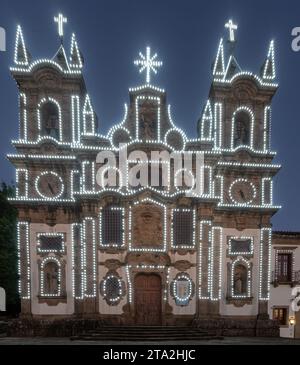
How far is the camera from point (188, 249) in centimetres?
2394

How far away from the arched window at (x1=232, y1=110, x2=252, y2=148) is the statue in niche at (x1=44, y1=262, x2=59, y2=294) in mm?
14967

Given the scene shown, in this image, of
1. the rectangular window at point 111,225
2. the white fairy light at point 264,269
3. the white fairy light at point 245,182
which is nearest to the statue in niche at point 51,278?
the rectangular window at point 111,225

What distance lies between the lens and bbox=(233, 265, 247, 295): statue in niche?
80.7ft

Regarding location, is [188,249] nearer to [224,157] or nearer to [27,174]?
[224,157]

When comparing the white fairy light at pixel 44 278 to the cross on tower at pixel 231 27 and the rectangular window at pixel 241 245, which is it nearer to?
the rectangular window at pixel 241 245

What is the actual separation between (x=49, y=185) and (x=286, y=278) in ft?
60.9

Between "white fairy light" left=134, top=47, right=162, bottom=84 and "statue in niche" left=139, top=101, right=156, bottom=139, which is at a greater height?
"white fairy light" left=134, top=47, right=162, bottom=84

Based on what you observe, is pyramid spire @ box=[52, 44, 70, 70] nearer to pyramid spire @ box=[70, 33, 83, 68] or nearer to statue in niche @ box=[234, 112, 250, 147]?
pyramid spire @ box=[70, 33, 83, 68]

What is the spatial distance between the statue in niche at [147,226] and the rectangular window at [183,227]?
0.95m

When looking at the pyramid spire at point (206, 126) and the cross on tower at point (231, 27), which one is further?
the cross on tower at point (231, 27)

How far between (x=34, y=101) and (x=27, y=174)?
5169mm

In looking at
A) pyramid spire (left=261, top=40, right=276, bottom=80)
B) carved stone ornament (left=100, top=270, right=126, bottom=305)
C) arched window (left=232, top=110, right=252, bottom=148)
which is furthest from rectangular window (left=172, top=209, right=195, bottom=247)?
pyramid spire (left=261, top=40, right=276, bottom=80)

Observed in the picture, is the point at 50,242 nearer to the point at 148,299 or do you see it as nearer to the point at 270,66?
the point at 148,299

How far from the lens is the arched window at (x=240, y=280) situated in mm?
24609
